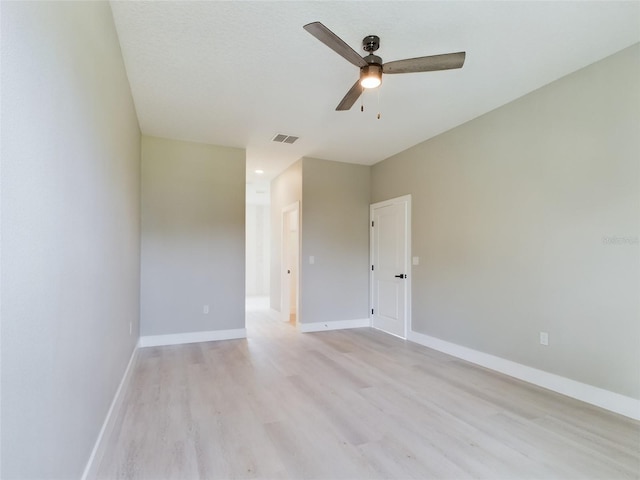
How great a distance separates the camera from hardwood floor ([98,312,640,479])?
1.88 meters

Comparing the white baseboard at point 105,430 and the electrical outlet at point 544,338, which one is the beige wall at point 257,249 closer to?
the white baseboard at point 105,430

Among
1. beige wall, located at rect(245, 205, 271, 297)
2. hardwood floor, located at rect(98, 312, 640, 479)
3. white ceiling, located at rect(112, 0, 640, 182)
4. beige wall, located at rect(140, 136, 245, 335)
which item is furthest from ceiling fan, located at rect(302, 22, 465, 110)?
beige wall, located at rect(245, 205, 271, 297)

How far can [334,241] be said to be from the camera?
5.46 m

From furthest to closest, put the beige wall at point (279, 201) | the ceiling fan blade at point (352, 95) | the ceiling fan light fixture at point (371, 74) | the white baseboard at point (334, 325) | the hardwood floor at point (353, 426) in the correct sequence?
the beige wall at point (279, 201) < the white baseboard at point (334, 325) < the ceiling fan blade at point (352, 95) < the ceiling fan light fixture at point (371, 74) < the hardwood floor at point (353, 426)

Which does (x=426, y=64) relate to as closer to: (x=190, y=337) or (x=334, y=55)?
(x=334, y=55)

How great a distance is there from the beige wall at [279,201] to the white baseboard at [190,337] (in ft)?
5.52

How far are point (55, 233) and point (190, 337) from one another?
372 centimetres

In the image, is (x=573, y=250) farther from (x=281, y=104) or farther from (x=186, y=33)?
(x=186, y=33)

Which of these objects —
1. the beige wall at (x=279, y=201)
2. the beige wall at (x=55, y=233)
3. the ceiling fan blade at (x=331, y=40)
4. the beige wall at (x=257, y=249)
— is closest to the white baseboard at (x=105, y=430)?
the beige wall at (x=55, y=233)

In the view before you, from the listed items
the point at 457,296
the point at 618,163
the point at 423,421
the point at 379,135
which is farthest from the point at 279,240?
the point at 618,163

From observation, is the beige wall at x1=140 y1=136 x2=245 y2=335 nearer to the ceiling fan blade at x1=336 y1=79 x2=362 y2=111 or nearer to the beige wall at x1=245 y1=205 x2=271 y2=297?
the ceiling fan blade at x1=336 y1=79 x2=362 y2=111

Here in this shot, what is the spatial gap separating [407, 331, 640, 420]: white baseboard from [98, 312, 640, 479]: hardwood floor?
0.09 meters

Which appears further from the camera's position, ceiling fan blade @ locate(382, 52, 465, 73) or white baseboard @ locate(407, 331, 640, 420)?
white baseboard @ locate(407, 331, 640, 420)

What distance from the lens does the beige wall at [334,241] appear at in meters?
5.25
